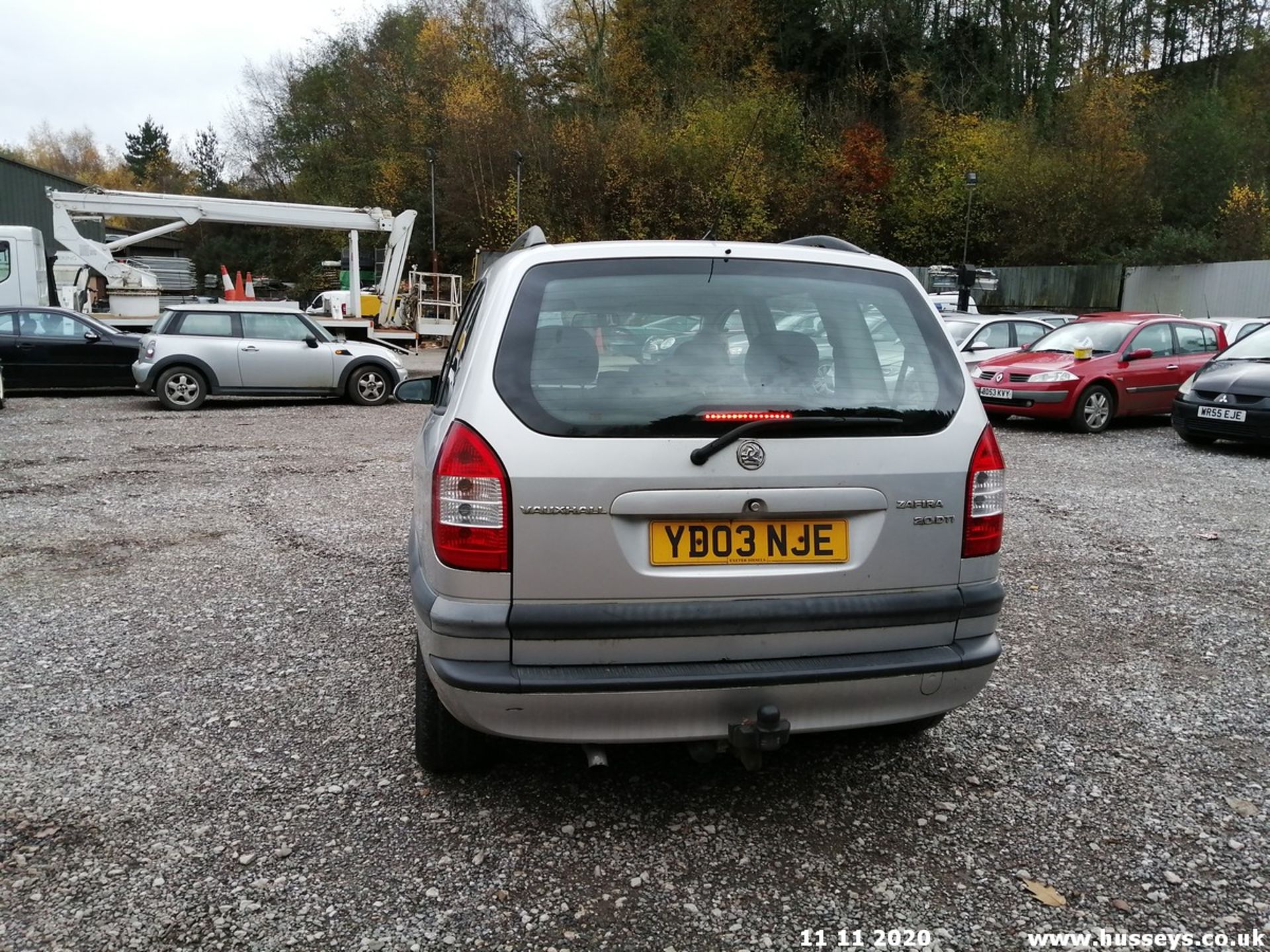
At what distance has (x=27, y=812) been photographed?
2.98m

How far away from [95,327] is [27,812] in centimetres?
1461

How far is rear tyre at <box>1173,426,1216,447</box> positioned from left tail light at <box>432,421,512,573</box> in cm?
1058

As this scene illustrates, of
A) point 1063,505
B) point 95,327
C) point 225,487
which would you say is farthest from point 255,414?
point 1063,505

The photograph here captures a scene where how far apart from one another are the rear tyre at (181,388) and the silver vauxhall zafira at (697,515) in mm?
12489

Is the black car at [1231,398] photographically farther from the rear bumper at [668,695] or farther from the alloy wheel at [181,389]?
the alloy wheel at [181,389]

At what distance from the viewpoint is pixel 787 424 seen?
2.72 m

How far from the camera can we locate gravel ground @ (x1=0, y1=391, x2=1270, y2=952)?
2521 mm

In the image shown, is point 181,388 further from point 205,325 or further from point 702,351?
point 702,351

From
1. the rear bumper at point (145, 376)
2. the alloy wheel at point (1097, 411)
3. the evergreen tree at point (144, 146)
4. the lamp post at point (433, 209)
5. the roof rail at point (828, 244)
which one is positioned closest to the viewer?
the roof rail at point (828, 244)

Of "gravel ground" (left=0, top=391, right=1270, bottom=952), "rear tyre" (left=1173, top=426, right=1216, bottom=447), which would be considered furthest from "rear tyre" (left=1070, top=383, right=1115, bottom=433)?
"gravel ground" (left=0, top=391, right=1270, bottom=952)

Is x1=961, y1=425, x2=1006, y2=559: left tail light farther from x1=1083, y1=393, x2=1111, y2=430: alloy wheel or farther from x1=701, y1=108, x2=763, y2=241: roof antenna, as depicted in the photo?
x1=701, y1=108, x2=763, y2=241: roof antenna

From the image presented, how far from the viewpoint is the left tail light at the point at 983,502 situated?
288cm

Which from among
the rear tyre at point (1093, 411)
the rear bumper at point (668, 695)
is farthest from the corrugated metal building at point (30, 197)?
the rear bumper at point (668, 695)
